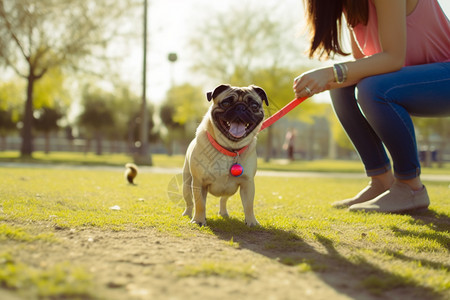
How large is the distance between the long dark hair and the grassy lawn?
5.29 ft

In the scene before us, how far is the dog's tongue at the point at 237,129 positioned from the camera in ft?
9.87

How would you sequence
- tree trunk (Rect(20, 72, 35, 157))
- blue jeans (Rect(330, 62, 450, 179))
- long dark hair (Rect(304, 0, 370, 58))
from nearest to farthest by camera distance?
1. blue jeans (Rect(330, 62, 450, 179))
2. long dark hair (Rect(304, 0, 370, 58))
3. tree trunk (Rect(20, 72, 35, 157))

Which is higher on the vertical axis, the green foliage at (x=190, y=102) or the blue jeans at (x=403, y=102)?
the green foliage at (x=190, y=102)

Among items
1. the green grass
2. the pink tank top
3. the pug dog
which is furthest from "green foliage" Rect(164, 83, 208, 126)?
the pug dog

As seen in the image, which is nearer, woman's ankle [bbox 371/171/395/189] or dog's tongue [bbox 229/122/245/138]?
dog's tongue [bbox 229/122/245/138]

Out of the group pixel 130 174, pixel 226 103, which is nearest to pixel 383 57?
pixel 226 103

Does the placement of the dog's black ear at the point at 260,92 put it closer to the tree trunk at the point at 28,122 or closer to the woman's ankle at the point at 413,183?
the woman's ankle at the point at 413,183

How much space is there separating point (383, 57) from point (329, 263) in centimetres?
188

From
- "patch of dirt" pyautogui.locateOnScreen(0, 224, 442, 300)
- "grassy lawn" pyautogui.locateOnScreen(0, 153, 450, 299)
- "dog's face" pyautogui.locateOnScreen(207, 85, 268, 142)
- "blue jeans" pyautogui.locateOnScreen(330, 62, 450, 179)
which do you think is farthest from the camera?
"blue jeans" pyautogui.locateOnScreen(330, 62, 450, 179)

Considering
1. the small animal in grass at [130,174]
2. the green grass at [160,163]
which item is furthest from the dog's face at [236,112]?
the green grass at [160,163]

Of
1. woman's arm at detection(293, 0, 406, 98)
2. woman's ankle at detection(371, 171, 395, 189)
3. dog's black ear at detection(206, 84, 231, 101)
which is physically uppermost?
woman's arm at detection(293, 0, 406, 98)

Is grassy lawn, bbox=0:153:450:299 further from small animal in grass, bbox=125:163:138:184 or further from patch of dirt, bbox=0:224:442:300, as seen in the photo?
small animal in grass, bbox=125:163:138:184

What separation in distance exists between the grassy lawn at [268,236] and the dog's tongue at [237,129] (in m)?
0.74

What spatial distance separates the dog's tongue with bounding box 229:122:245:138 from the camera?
3008mm
